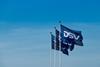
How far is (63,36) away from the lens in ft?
170

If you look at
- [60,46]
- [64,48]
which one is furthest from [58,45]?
[64,48]

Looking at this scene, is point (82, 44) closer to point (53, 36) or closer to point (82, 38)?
point (82, 38)

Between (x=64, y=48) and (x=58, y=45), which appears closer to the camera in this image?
(x=64, y=48)

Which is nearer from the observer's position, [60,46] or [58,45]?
[60,46]

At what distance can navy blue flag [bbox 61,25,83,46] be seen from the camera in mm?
51250

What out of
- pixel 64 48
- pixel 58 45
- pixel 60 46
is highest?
pixel 58 45

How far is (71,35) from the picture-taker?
5144 centimetres

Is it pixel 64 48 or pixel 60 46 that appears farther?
pixel 60 46

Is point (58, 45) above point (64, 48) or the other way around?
above

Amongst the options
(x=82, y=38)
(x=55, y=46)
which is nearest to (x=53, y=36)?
(x=55, y=46)

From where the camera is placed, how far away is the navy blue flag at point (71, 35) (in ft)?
168

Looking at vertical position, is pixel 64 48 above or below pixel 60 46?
below

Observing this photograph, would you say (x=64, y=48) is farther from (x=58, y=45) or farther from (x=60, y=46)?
(x=58, y=45)

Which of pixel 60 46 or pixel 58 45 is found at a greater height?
pixel 58 45
